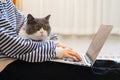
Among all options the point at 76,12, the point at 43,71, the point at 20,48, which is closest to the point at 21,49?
the point at 20,48

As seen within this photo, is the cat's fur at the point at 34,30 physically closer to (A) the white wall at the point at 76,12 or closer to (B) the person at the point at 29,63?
(B) the person at the point at 29,63

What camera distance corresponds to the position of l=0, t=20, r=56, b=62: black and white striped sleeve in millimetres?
789

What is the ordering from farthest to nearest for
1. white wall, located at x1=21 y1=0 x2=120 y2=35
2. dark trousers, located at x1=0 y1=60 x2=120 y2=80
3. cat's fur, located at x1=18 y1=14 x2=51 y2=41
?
white wall, located at x1=21 y1=0 x2=120 y2=35 < cat's fur, located at x1=18 y1=14 x2=51 y2=41 < dark trousers, located at x1=0 y1=60 x2=120 y2=80

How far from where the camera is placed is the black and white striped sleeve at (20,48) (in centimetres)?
79

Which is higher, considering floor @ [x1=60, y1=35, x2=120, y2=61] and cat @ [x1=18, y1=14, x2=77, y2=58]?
cat @ [x1=18, y1=14, x2=77, y2=58]

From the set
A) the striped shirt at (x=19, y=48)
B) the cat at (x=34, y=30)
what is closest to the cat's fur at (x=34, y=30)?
the cat at (x=34, y=30)

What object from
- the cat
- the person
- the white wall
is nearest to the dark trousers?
the person

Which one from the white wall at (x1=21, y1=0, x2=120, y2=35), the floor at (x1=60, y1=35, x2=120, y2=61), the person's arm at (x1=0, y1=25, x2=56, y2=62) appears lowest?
the floor at (x1=60, y1=35, x2=120, y2=61)

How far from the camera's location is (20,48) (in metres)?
0.79

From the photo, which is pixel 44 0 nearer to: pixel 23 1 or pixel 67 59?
pixel 23 1

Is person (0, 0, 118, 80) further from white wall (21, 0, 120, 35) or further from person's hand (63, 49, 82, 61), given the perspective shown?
white wall (21, 0, 120, 35)

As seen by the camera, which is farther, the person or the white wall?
the white wall

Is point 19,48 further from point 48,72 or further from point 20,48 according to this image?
point 48,72

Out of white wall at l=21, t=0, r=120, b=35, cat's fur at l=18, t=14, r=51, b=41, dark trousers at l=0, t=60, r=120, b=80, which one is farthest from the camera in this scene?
white wall at l=21, t=0, r=120, b=35
